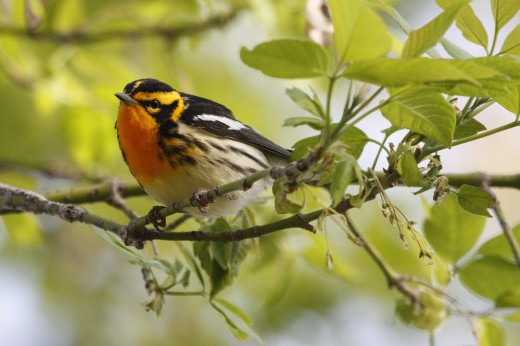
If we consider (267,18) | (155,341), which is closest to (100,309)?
(155,341)

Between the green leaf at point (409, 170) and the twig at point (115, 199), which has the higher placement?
the green leaf at point (409, 170)

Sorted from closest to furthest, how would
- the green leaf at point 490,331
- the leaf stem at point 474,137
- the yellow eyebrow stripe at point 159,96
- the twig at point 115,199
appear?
the leaf stem at point 474,137, the green leaf at point 490,331, the twig at point 115,199, the yellow eyebrow stripe at point 159,96

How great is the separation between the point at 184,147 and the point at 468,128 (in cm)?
129

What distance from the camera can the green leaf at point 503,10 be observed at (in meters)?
1.78

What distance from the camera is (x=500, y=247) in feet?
8.12

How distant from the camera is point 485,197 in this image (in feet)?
6.01

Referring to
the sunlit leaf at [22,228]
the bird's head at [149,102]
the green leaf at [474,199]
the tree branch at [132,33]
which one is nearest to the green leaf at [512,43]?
the green leaf at [474,199]

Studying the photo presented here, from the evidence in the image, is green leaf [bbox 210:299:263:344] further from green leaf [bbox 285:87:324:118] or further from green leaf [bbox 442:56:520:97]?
green leaf [bbox 442:56:520:97]

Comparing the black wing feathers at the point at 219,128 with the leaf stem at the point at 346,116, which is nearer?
the leaf stem at the point at 346,116

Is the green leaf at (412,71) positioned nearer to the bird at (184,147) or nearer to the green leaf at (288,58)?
the green leaf at (288,58)

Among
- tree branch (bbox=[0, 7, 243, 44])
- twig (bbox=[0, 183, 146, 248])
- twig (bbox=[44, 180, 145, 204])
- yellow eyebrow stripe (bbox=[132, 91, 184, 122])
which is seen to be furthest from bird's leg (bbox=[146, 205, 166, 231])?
tree branch (bbox=[0, 7, 243, 44])

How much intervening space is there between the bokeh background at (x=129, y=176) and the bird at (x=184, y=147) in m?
0.31

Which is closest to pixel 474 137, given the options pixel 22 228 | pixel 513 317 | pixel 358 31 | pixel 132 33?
pixel 358 31

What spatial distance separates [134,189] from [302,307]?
1813 mm
